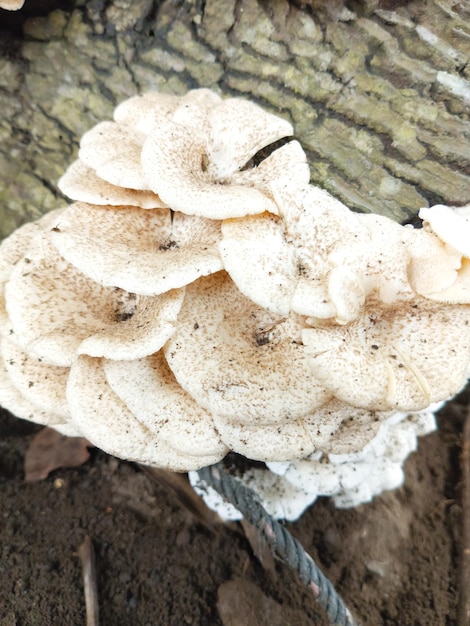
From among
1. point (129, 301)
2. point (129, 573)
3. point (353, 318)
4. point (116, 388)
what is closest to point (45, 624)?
point (129, 573)

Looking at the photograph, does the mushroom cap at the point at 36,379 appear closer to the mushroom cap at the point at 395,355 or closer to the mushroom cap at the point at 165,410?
the mushroom cap at the point at 165,410

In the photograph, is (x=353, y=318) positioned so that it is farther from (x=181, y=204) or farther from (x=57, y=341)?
(x=57, y=341)

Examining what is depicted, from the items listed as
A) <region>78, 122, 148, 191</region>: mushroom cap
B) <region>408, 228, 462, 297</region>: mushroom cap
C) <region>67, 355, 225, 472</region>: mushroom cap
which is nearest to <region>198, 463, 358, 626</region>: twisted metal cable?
<region>67, 355, 225, 472</region>: mushroom cap

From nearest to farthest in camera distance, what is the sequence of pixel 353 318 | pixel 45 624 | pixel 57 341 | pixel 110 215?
pixel 353 318 < pixel 57 341 < pixel 110 215 < pixel 45 624

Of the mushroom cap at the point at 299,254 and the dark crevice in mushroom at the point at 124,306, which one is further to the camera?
the dark crevice in mushroom at the point at 124,306

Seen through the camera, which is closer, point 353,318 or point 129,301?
point 353,318

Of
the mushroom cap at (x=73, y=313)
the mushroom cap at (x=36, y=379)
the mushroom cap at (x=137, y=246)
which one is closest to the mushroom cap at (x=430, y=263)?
the mushroom cap at (x=137, y=246)
